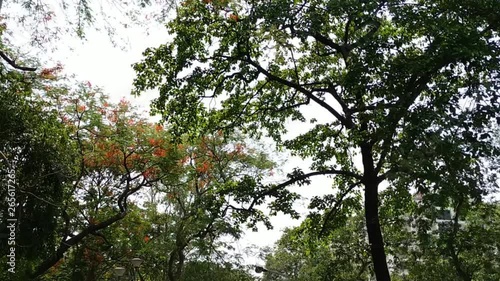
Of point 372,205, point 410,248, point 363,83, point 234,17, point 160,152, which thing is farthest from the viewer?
point 160,152

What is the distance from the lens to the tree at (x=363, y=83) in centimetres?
429

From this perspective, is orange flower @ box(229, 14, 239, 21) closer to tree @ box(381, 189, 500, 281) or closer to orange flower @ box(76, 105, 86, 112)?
tree @ box(381, 189, 500, 281)

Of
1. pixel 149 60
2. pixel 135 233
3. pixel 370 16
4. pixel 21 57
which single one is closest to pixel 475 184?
pixel 370 16

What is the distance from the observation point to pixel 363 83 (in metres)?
5.65

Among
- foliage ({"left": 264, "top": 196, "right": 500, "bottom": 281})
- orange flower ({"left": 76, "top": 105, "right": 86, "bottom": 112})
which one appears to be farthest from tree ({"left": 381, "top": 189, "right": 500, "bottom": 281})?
orange flower ({"left": 76, "top": 105, "right": 86, "bottom": 112})

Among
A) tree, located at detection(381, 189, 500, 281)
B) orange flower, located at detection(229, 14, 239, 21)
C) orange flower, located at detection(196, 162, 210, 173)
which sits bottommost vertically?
tree, located at detection(381, 189, 500, 281)

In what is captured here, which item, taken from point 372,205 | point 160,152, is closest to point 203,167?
point 160,152

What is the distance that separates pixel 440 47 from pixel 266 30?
7.46 ft

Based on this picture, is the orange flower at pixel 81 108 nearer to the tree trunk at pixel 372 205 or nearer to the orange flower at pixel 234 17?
the orange flower at pixel 234 17

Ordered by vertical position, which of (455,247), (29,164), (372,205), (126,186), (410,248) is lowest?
(455,247)

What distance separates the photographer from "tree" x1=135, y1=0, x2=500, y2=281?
4.29 m

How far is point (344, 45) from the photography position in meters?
7.55

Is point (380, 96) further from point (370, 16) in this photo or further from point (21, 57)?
point (21, 57)

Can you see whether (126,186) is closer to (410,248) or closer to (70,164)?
(70,164)
